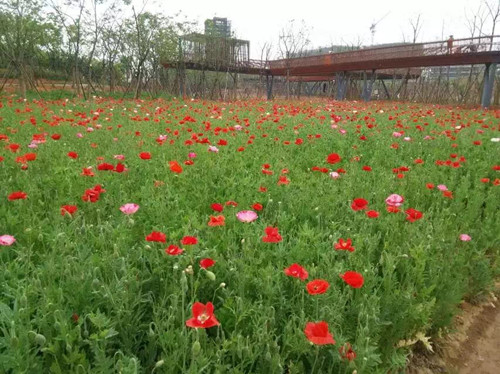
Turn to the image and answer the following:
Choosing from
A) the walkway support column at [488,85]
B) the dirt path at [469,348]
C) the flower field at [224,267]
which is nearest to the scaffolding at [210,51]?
the walkway support column at [488,85]

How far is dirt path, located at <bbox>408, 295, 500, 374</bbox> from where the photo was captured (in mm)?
2254

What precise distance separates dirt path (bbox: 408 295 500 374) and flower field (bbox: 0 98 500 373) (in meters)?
0.11

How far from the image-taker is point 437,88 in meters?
25.8

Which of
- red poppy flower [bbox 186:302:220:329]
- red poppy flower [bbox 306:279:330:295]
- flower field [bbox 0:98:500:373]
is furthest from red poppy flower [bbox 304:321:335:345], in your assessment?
red poppy flower [bbox 186:302:220:329]

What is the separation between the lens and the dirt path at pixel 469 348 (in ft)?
7.39

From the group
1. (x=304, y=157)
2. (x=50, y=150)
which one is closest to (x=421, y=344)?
(x=304, y=157)

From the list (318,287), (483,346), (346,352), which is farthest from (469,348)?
(318,287)

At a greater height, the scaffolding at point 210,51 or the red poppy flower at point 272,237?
the scaffolding at point 210,51

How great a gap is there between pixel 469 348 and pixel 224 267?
1.71m

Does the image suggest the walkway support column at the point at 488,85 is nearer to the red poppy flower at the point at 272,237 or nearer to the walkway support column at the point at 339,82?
the walkway support column at the point at 339,82

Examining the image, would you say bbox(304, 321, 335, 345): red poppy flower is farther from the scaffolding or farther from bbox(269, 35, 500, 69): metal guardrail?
the scaffolding

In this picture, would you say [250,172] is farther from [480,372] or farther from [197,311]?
[197,311]

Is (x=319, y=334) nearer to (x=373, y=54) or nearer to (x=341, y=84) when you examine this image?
(x=373, y=54)

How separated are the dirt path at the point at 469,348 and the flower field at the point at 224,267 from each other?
108mm
